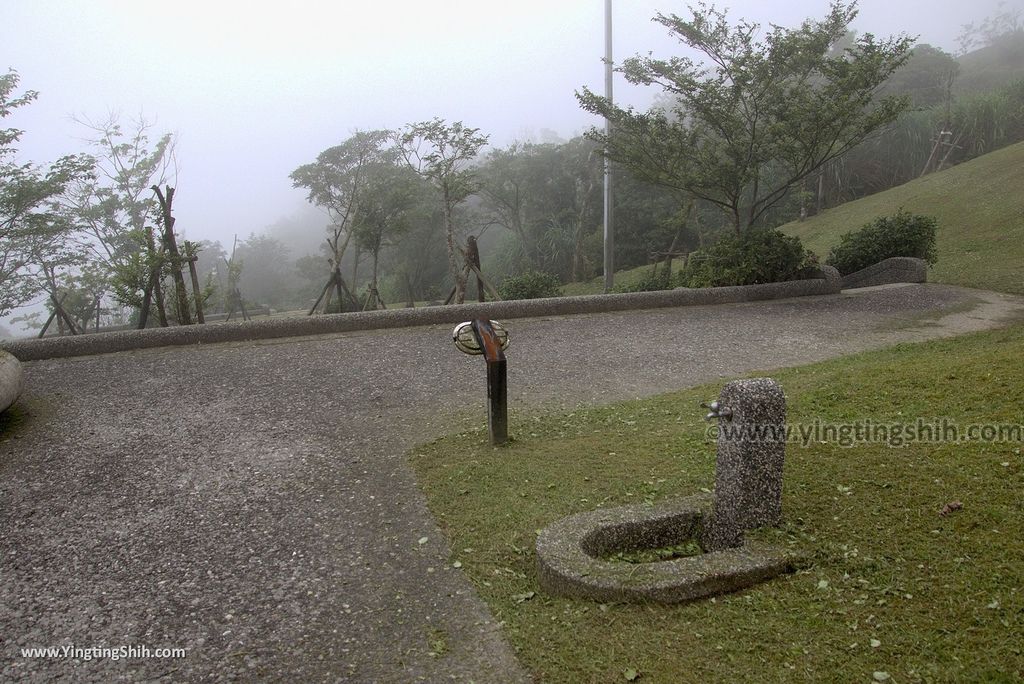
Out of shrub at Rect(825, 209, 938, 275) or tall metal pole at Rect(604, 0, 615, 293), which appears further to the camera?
tall metal pole at Rect(604, 0, 615, 293)

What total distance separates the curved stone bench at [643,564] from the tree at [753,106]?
8320 millimetres

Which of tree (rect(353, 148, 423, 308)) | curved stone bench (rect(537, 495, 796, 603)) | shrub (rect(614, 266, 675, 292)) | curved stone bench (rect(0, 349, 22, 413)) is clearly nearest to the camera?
curved stone bench (rect(537, 495, 796, 603))

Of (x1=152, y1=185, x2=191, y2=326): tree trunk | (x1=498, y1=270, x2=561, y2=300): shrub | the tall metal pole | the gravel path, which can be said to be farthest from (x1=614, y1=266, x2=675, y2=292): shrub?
(x1=152, y1=185, x2=191, y2=326): tree trunk

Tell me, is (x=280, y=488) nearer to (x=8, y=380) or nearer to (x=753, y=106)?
(x=8, y=380)

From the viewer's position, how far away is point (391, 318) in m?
8.92

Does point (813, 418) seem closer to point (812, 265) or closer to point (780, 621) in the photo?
point (780, 621)

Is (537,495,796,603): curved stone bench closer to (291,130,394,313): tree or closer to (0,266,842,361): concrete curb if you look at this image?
(0,266,842,361): concrete curb

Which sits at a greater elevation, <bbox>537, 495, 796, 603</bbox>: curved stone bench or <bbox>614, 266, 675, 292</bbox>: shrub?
<bbox>614, 266, 675, 292</bbox>: shrub

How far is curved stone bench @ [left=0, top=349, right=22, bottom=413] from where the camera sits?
548cm

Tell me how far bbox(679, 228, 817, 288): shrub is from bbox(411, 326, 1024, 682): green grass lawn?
18.2 ft

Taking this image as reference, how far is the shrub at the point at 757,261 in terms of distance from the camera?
1048 centimetres

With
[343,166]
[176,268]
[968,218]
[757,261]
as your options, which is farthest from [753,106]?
[343,166]

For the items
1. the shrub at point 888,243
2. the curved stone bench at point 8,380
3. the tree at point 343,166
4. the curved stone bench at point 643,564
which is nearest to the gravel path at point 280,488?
the curved stone bench at point 8,380

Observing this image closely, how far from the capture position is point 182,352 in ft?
25.6
